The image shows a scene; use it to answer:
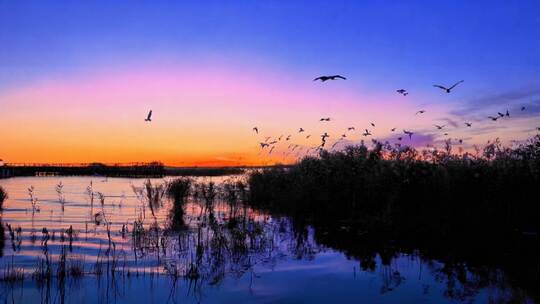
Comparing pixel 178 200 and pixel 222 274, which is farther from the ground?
pixel 178 200

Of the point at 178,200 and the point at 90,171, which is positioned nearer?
the point at 178,200

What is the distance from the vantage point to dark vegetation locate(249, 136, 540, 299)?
16.8m

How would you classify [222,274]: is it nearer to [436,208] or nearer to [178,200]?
[436,208]

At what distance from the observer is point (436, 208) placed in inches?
933

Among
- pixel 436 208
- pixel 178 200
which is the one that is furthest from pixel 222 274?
pixel 178 200

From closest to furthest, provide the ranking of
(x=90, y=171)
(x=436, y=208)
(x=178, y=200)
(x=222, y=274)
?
(x=222, y=274), (x=436, y=208), (x=178, y=200), (x=90, y=171)

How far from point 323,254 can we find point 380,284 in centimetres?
423

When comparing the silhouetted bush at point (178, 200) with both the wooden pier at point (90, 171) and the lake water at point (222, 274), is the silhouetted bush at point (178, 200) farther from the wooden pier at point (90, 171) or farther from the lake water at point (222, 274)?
the wooden pier at point (90, 171)

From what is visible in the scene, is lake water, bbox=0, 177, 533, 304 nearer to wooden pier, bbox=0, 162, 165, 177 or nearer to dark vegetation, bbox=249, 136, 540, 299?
dark vegetation, bbox=249, 136, 540, 299

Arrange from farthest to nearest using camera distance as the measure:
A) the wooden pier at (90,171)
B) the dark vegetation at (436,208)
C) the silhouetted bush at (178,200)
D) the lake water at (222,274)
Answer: the wooden pier at (90,171), the silhouetted bush at (178,200), the dark vegetation at (436,208), the lake water at (222,274)

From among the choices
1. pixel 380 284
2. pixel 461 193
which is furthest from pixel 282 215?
pixel 380 284

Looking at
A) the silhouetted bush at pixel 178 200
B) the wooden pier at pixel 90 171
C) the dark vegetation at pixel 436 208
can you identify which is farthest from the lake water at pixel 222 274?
the wooden pier at pixel 90 171

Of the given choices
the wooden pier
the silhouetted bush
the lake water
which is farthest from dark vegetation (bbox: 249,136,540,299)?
the wooden pier

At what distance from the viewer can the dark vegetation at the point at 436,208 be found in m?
16.8
